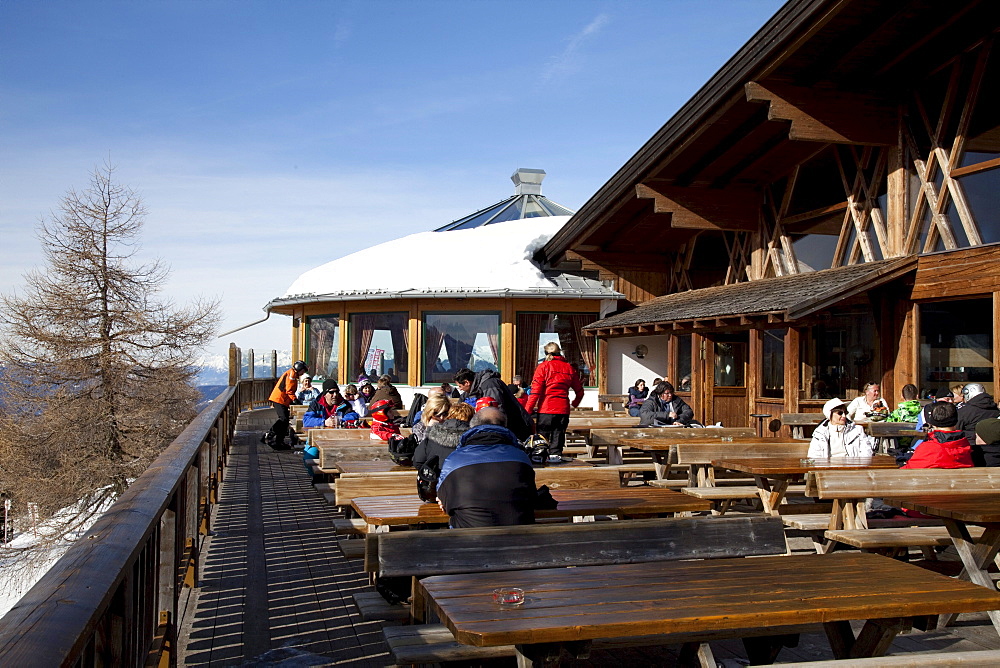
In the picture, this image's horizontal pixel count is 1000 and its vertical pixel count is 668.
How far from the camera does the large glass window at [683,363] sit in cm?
1705

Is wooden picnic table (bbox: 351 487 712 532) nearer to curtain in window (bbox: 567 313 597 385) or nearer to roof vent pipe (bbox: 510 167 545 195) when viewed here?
curtain in window (bbox: 567 313 597 385)

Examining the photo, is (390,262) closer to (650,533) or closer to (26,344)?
(650,533)

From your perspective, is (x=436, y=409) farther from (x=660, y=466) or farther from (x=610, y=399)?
(x=610, y=399)

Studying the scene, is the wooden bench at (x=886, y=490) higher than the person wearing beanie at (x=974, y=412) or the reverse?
the reverse

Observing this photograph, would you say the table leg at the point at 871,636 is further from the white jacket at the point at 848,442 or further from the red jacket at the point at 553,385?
the red jacket at the point at 553,385

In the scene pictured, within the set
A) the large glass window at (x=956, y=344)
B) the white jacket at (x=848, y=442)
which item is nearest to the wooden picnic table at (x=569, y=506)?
the white jacket at (x=848, y=442)

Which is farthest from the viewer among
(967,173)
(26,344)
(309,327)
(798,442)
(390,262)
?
(26,344)

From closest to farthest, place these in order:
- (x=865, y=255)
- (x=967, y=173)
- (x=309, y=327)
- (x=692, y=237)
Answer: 1. (x=967, y=173)
2. (x=865, y=255)
3. (x=692, y=237)
4. (x=309, y=327)

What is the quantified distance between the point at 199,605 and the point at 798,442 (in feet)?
19.5

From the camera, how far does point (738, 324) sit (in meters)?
12.1

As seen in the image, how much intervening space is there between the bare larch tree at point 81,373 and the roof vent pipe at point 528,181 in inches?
654

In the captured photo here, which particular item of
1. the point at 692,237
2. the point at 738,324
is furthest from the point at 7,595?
the point at 738,324

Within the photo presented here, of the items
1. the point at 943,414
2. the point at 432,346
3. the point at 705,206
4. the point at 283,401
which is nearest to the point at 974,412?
the point at 943,414

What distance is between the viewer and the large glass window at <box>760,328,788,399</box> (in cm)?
1370
